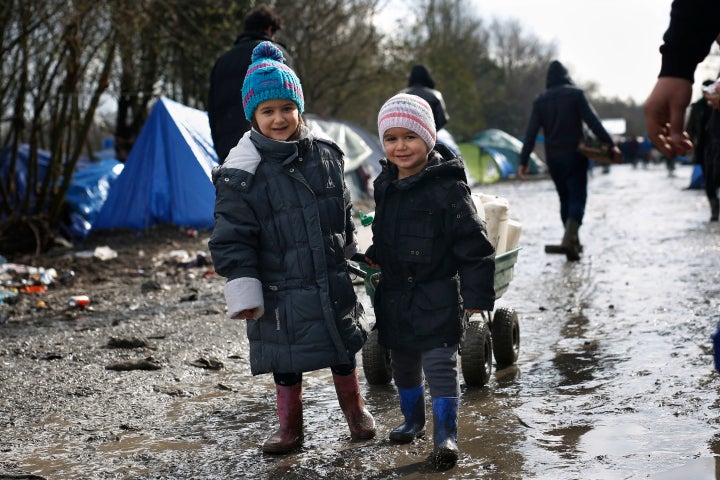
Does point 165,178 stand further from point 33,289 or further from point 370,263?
point 370,263

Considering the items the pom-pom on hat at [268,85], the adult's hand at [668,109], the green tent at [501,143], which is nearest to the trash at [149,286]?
the pom-pom on hat at [268,85]

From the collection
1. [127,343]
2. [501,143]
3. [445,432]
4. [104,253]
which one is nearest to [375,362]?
[445,432]

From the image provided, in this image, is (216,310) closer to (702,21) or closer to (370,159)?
(702,21)

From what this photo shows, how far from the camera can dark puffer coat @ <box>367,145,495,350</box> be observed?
4027 mm

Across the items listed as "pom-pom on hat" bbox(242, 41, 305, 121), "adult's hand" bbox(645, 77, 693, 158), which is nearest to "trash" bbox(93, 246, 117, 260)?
"pom-pom on hat" bbox(242, 41, 305, 121)

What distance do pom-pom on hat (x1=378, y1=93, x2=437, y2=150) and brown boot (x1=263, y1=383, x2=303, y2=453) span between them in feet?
3.93

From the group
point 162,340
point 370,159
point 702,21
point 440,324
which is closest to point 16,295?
point 162,340

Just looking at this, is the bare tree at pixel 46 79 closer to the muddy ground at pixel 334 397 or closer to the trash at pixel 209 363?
the muddy ground at pixel 334 397

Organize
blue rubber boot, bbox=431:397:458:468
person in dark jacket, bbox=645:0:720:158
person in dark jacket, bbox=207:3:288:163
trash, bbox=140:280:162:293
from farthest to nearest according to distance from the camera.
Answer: trash, bbox=140:280:162:293
person in dark jacket, bbox=207:3:288:163
blue rubber boot, bbox=431:397:458:468
person in dark jacket, bbox=645:0:720:158

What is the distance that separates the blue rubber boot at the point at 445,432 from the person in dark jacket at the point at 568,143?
6394 millimetres

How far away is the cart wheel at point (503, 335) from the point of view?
5.44 meters

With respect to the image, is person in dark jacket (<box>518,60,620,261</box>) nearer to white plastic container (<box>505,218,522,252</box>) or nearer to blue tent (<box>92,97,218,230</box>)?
blue tent (<box>92,97,218,230</box>)

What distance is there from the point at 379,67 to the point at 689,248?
17.9 meters

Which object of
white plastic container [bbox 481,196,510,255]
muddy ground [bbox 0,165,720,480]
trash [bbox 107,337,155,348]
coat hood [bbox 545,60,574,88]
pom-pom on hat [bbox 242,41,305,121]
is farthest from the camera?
coat hood [bbox 545,60,574,88]
